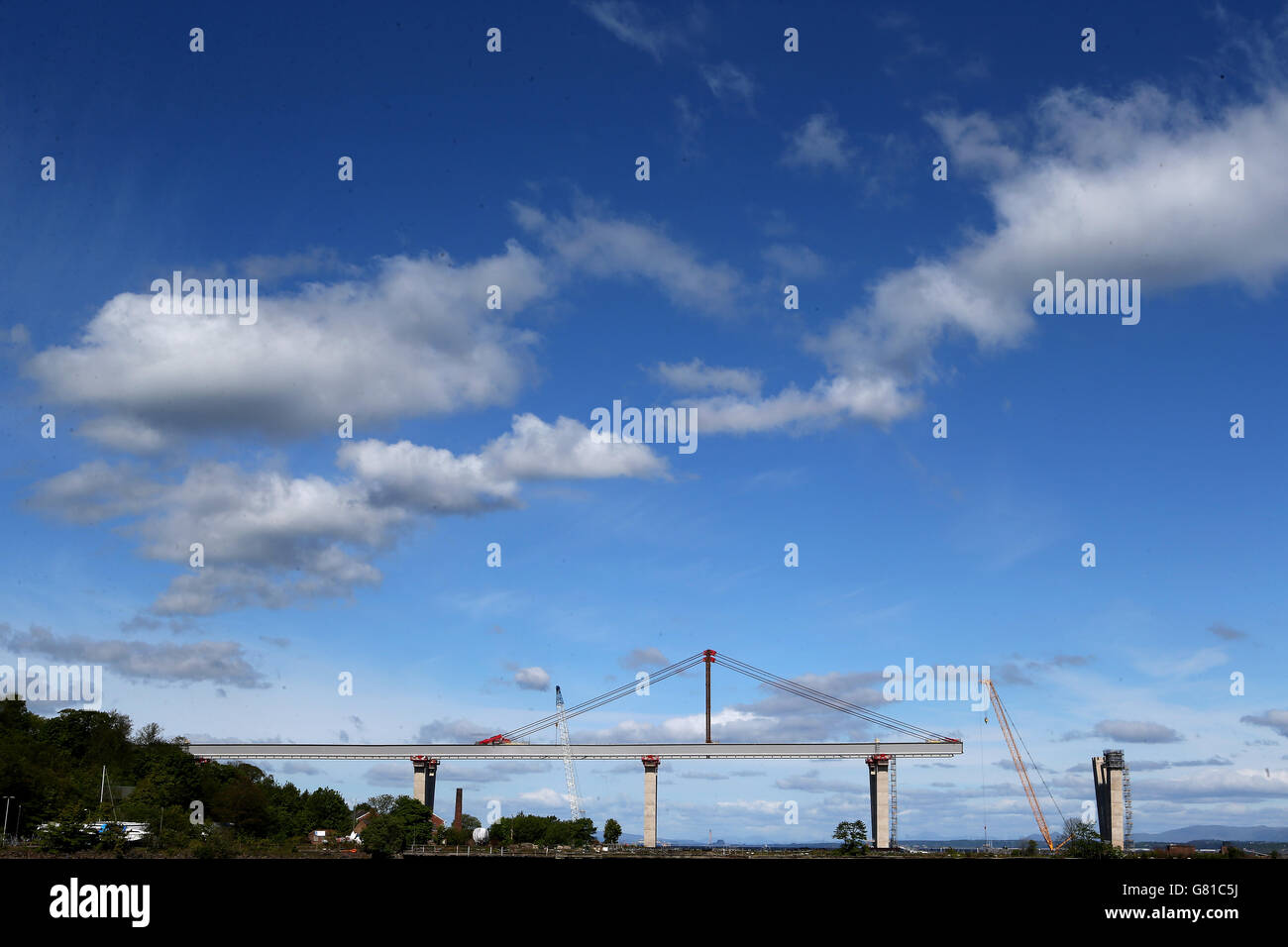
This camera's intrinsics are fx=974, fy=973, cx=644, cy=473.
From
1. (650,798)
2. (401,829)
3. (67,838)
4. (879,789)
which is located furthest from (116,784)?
(879,789)

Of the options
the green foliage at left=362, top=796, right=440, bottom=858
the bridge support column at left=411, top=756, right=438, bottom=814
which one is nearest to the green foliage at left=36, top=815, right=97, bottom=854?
the green foliage at left=362, top=796, right=440, bottom=858

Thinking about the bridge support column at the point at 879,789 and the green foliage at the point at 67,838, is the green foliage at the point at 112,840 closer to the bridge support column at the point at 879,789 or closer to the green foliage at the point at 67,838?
the green foliage at the point at 67,838

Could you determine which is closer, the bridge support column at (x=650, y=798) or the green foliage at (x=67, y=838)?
the green foliage at (x=67, y=838)

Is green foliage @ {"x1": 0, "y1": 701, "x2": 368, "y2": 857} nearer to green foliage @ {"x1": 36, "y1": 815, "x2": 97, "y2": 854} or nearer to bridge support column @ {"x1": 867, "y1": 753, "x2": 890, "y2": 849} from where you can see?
green foliage @ {"x1": 36, "y1": 815, "x2": 97, "y2": 854}

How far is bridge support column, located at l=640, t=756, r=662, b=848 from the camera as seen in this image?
18825 cm

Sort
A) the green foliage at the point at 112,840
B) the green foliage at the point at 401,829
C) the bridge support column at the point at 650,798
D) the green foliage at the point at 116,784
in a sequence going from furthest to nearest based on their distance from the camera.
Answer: the bridge support column at the point at 650,798 < the green foliage at the point at 401,829 < the green foliage at the point at 116,784 < the green foliage at the point at 112,840

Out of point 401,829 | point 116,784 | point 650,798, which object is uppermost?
point 116,784

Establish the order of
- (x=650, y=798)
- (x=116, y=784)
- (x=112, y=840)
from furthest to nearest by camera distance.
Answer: (x=650, y=798)
(x=116, y=784)
(x=112, y=840)

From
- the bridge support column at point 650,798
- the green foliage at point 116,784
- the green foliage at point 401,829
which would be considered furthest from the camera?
the bridge support column at point 650,798

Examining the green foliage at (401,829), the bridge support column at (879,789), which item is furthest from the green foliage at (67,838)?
the bridge support column at (879,789)

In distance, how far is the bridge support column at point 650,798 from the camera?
618 ft

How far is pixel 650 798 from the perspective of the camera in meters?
190

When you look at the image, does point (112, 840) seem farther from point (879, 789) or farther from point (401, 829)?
point (879, 789)

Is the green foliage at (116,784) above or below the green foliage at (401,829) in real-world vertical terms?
above
